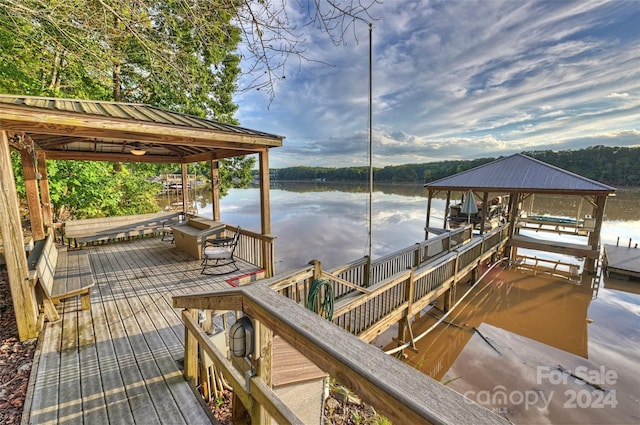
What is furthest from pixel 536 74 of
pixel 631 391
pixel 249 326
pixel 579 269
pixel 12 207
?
pixel 12 207

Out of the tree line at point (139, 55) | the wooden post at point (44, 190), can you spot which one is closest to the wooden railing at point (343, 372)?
the tree line at point (139, 55)

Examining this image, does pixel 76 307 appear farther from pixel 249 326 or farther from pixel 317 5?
pixel 317 5

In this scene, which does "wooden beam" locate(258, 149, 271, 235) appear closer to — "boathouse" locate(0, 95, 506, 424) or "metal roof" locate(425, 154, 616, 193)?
"boathouse" locate(0, 95, 506, 424)

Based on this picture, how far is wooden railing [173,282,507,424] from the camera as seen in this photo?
1.94ft

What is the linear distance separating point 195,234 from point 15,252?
3.30 metres

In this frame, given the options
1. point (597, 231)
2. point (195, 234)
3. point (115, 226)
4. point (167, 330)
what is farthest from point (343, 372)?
point (597, 231)

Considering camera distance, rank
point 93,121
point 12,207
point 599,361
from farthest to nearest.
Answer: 1. point 599,361
2. point 93,121
3. point 12,207

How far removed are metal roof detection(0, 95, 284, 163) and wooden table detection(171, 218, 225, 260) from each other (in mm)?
1876

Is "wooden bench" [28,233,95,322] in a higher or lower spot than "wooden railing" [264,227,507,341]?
higher

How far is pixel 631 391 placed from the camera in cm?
488

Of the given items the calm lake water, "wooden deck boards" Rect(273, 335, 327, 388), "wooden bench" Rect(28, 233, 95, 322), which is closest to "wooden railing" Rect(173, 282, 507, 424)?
"wooden deck boards" Rect(273, 335, 327, 388)

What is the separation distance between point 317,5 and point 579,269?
1470 cm

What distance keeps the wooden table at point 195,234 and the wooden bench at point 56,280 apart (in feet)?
6.90

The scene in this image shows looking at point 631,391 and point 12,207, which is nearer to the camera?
point 12,207
